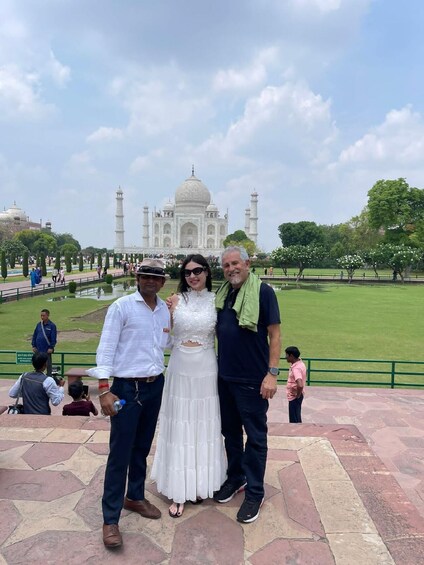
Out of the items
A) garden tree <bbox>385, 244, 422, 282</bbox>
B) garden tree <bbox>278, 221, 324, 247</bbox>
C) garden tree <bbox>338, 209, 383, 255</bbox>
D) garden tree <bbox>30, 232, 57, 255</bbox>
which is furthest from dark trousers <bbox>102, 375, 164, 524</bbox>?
garden tree <bbox>278, 221, 324, 247</bbox>

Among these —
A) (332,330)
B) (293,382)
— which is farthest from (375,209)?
(293,382)

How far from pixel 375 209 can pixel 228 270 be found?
38.0 m

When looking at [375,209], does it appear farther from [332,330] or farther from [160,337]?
[160,337]

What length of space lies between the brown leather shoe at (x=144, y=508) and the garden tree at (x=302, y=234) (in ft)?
198

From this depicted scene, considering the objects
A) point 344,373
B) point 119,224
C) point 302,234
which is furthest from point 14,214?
point 344,373

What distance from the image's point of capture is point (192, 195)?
259ft

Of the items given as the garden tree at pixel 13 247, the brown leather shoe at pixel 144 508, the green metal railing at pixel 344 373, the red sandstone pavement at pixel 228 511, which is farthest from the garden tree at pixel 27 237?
the brown leather shoe at pixel 144 508

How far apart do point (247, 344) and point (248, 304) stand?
0.23 meters

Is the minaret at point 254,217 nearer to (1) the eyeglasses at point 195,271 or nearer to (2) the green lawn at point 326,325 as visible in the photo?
(2) the green lawn at point 326,325

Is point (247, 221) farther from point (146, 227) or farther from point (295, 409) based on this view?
point (295, 409)

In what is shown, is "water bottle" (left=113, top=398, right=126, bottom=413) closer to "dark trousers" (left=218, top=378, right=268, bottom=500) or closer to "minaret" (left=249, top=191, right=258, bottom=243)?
"dark trousers" (left=218, top=378, right=268, bottom=500)

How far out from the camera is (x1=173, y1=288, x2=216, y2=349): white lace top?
236cm

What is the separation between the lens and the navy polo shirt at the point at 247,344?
7.66 ft

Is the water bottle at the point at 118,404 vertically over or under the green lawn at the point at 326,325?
over
